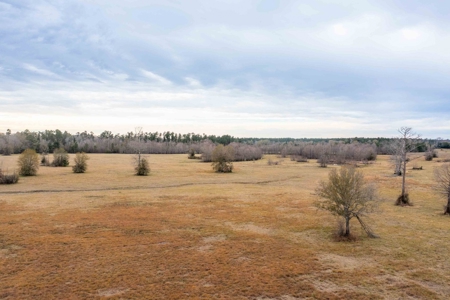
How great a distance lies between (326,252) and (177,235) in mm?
8415

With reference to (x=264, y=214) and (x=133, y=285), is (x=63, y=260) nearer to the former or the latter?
(x=133, y=285)

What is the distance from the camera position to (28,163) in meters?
46.9

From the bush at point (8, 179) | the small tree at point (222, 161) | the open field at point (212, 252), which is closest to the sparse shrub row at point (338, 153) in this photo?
the small tree at point (222, 161)

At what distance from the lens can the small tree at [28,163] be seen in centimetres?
4678

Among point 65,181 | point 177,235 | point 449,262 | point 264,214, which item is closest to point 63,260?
point 177,235

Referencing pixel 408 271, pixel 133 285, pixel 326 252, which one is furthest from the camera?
pixel 326 252

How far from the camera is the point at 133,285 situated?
1139 centimetres

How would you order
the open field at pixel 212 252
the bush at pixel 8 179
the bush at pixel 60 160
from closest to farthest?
1. the open field at pixel 212 252
2. the bush at pixel 8 179
3. the bush at pixel 60 160

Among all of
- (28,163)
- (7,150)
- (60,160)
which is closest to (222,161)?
(28,163)

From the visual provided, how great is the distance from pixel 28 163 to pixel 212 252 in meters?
44.0

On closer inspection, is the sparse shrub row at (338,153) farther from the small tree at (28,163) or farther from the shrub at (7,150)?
the shrub at (7,150)

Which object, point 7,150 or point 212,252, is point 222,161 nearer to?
point 212,252

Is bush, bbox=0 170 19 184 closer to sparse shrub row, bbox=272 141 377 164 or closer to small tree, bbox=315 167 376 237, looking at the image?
small tree, bbox=315 167 376 237

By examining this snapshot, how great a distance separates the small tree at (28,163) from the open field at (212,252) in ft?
74.0
